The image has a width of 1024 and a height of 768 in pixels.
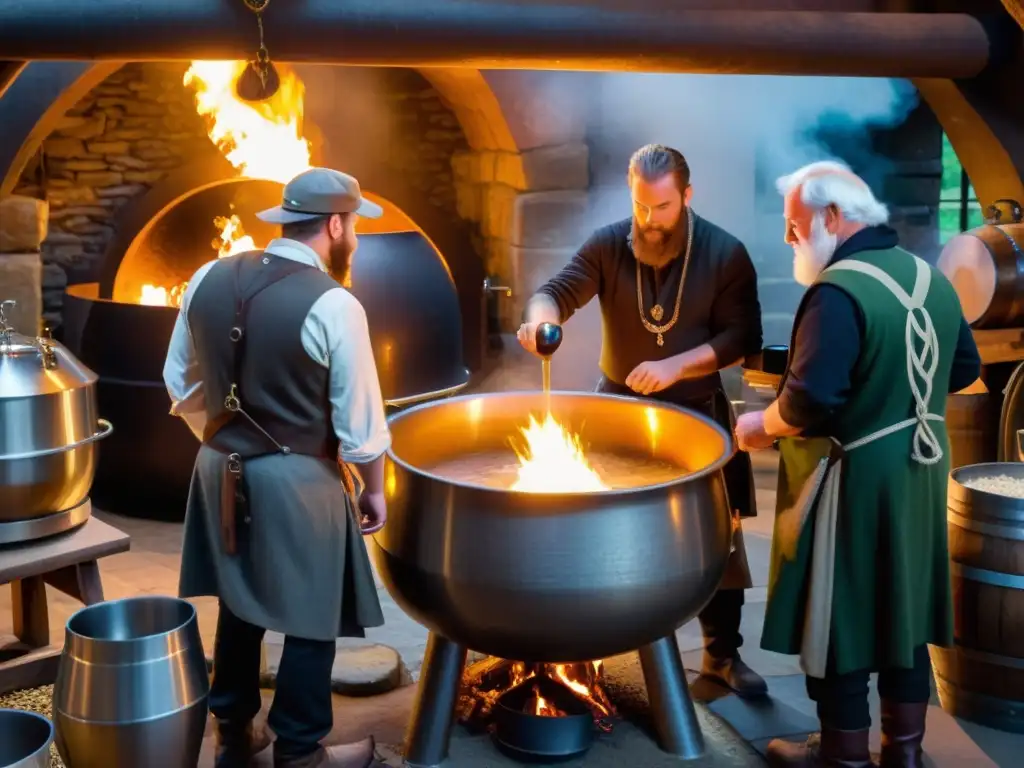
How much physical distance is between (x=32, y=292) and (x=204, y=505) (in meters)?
3.19

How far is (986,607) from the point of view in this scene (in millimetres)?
3514

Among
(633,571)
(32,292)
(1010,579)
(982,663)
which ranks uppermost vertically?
(32,292)

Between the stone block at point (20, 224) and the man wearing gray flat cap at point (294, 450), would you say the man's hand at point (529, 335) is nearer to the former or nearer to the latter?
the man wearing gray flat cap at point (294, 450)

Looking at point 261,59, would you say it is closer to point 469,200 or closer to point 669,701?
point 669,701

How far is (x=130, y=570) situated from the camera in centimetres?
512

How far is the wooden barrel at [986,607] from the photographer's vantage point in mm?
3443

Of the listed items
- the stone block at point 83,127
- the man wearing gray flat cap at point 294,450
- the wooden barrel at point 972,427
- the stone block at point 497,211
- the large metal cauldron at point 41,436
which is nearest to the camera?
the man wearing gray flat cap at point 294,450

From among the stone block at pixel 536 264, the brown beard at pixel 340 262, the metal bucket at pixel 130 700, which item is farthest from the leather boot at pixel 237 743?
the stone block at pixel 536 264

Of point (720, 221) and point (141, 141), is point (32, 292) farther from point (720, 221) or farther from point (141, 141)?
point (720, 221)

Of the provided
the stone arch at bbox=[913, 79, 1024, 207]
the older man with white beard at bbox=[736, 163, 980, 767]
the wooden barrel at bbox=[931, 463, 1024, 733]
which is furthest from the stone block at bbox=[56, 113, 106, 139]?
the wooden barrel at bbox=[931, 463, 1024, 733]

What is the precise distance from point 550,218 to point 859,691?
381cm

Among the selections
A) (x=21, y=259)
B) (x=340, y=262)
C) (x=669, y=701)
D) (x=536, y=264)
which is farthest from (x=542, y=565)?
(x=21, y=259)

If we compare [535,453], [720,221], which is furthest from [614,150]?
[535,453]

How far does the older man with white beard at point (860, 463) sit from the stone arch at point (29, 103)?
12.8ft
